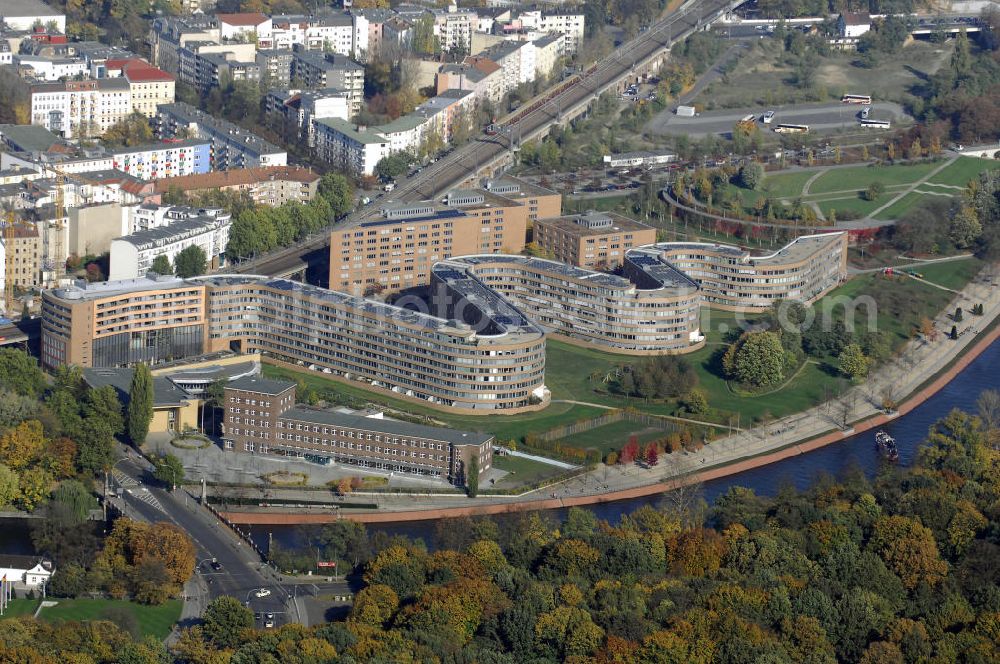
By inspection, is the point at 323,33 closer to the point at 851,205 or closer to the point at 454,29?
the point at 454,29

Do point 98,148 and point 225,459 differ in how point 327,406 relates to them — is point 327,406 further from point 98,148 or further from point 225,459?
point 98,148

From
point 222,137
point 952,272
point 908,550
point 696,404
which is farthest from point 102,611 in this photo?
point 952,272

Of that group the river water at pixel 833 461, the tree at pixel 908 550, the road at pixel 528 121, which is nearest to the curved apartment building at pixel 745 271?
the river water at pixel 833 461

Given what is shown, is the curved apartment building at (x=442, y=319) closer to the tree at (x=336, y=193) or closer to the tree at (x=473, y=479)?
the tree at (x=473, y=479)

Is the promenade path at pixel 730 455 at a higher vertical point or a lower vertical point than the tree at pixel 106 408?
lower

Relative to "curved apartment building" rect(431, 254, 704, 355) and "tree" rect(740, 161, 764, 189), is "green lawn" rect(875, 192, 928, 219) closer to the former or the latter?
"tree" rect(740, 161, 764, 189)

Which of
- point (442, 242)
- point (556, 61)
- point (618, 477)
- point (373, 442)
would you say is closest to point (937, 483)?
point (618, 477)
